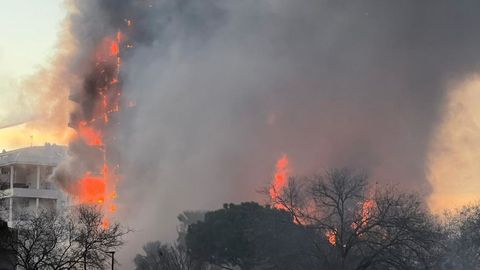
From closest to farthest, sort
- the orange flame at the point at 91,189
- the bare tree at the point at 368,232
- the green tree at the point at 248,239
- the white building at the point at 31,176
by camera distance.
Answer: the bare tree at the point at 368,232 → the green tree at the point at 248,239 → the orange flame at the point at 91,189 → the white building at the point at 31,176

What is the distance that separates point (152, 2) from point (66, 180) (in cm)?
2294

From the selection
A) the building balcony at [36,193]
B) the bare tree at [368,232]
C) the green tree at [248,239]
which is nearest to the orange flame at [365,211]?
the bare tree at [368,232]

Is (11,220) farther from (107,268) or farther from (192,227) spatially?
(192,227)

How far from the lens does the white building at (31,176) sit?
86.1m

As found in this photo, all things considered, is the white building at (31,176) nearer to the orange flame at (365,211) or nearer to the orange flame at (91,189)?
the orange flame at (91,189)

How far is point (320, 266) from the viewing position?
44.3 m

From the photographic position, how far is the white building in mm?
86062

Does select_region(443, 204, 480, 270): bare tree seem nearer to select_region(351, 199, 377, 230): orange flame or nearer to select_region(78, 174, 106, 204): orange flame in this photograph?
select_region(351, 199, 377, 230): orange flame

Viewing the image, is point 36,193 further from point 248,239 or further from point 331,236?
point 331,236

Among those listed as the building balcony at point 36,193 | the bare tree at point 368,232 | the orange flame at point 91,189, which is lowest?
the bare tree at point 368,232

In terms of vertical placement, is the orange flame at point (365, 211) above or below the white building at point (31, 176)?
below

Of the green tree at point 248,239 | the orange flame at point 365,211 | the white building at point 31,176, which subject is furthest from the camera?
the white building at point 31,176

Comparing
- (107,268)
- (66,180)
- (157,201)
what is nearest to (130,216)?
(157,201)

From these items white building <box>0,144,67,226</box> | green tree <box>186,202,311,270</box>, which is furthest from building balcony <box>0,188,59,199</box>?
green tree <box>186,202,311,270</box>
